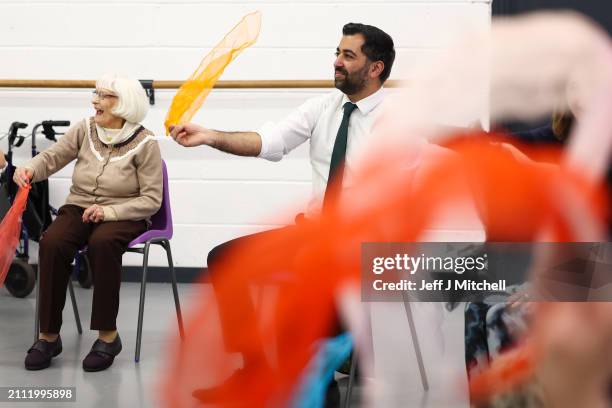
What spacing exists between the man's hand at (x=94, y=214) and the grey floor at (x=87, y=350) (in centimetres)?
44

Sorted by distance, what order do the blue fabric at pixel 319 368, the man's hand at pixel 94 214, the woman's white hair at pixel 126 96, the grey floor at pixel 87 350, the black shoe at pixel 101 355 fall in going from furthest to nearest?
the woman's white hair at pixel 126 96, the man's hand at pixel 94 214, the black shoe at pixel 101 355, the grey floor at pixel 87 350, the blue fabric at pixel 319 368

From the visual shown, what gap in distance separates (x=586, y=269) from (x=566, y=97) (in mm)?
206

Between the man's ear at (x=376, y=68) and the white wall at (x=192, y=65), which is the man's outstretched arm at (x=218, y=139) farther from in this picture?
the white wall at (x=192, y=65)

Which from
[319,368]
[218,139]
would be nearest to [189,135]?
[218,139]

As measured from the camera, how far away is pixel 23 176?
2785 mm

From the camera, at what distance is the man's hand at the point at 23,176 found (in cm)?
276

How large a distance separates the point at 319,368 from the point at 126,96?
254 centimetres

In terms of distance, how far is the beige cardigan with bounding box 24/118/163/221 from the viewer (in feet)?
9.09

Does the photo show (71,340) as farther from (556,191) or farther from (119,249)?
(556,191)

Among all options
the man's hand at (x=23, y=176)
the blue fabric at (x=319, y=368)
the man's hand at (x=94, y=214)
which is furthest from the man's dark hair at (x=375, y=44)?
the blue fabric at (x=319, y=368)

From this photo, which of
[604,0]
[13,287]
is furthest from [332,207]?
[13,287]

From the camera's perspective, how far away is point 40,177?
2.88m

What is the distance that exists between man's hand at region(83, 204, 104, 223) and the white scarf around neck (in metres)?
0.26

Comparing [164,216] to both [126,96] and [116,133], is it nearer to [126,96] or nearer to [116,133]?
[116,133]
